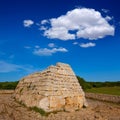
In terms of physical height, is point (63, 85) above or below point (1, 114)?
above

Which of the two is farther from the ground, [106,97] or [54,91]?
[54,91]

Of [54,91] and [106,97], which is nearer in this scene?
[54,91]

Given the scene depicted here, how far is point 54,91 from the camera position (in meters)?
22.1

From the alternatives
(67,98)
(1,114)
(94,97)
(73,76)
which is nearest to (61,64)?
(73,76)

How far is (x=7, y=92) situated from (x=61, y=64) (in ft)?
82.3

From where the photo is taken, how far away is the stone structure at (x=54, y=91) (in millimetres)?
21688

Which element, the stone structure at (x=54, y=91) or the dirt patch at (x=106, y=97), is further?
the dirt patch at (x=106, y=97)

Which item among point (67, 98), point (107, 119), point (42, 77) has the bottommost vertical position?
point (107, 119)

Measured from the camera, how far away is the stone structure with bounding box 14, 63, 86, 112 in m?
21.7

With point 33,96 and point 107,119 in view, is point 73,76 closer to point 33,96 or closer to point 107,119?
point 33,96

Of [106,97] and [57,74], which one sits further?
[106,97]

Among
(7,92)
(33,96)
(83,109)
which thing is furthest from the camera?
(7,92)

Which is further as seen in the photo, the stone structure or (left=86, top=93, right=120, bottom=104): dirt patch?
(left=86, top=93, right=120, bottom=104): dirt patch

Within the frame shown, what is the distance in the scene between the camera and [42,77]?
77.4 feet
